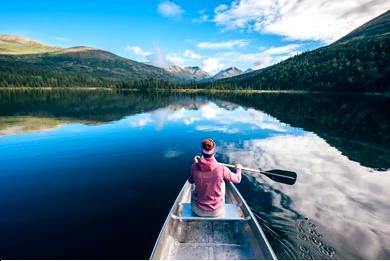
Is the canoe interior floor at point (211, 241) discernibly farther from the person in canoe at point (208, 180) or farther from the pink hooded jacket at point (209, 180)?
the pink hooded jacket at point (209, 180)

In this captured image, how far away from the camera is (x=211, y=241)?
10.7 meters

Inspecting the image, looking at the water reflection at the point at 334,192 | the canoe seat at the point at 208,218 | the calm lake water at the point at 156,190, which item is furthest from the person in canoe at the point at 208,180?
the water reflection at the point at 334,192

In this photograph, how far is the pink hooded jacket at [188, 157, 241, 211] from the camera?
10250 millimetres

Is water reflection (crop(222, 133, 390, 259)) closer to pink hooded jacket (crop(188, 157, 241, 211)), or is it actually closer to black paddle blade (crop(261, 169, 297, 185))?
black paddle blade (crop(261, 169, 297, 185))

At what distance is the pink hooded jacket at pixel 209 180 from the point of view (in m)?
10.2

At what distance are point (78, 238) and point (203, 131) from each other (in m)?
30.5

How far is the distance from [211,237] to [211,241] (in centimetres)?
24

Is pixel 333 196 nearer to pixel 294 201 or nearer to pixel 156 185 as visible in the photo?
pixel 294 201

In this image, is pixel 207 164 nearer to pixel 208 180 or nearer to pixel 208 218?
pixel 208 180

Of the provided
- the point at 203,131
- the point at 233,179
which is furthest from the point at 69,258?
the point at 203,131

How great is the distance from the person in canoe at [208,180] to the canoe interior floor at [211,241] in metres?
0.76

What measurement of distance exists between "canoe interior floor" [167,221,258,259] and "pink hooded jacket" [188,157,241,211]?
109 cm

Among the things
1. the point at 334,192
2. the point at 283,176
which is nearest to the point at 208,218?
the point at 283,176

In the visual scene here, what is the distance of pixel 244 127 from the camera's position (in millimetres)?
45406
